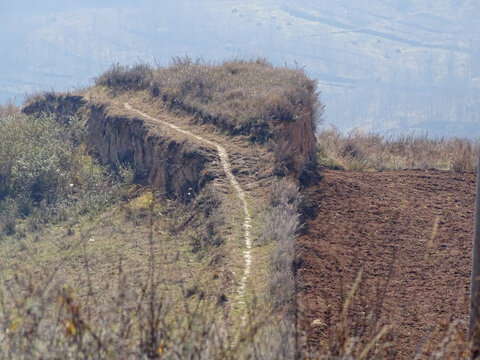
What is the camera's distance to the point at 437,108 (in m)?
76.6

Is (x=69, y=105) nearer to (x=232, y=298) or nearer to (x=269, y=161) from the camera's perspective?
(x=269, y=161)

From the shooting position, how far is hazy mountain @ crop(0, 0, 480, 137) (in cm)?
8799

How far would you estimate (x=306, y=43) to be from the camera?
4525 inches

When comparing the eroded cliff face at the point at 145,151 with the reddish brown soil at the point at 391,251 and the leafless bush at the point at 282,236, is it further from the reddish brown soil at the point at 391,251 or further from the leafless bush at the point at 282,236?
the reddish brown soil at the point at 391,251

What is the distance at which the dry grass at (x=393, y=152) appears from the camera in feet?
52.5

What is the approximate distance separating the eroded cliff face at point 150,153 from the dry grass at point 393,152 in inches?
137

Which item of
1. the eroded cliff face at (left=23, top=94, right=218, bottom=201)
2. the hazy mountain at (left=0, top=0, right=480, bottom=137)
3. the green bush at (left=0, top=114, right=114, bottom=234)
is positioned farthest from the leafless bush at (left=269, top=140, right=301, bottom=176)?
the hazy mountain at (left=0, top=0, right=480, bottom=137)

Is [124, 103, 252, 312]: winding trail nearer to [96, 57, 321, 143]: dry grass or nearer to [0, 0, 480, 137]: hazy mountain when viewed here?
[96, 57, 321, 143]: dry grass

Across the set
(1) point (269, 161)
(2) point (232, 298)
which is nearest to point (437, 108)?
(1) point (269, 161)

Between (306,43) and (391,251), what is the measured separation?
107338 millimetres

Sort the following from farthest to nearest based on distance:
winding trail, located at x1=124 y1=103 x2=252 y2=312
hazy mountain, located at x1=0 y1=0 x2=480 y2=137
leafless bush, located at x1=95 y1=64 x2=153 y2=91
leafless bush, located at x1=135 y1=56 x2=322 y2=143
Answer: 1. hazy mountain, located at x1=0 y1=0 x2=480 y2=137
2. leafless bush, located at x1=95 y1=64 x2=153 y2=91
3. leafless bush, located at x1=135 y1=56 x2=322 y2=143
4. winding trail, located at x1=124 y1=103 x2=252 y2=312

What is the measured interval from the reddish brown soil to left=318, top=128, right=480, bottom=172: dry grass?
36.5 inches

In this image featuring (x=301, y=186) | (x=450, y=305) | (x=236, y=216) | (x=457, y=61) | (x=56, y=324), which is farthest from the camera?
(x=457, y=61)

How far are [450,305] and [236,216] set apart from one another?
4.01m
